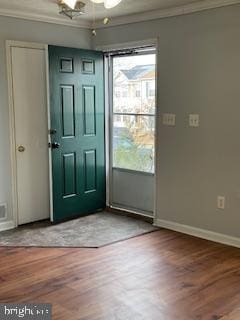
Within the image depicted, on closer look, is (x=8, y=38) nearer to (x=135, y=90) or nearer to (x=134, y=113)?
(x=135, y=90)

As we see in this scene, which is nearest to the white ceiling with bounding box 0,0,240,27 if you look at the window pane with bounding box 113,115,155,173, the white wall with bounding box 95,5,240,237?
the white wall with bounding box 95,5,240,237

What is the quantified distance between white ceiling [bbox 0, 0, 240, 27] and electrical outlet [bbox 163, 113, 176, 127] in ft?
3.53

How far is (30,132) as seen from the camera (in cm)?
479

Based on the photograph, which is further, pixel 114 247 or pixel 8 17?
pixel 8 17

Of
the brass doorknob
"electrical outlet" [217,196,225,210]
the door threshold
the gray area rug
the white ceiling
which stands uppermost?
the white ceiling

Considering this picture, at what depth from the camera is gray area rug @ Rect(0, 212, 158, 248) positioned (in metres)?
4.26

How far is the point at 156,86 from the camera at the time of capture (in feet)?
15.3

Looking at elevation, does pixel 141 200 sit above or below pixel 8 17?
below

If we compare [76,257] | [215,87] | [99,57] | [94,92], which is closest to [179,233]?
[76,257]

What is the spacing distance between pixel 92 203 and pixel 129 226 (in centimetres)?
73

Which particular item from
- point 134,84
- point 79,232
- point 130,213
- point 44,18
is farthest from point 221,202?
point 44,18

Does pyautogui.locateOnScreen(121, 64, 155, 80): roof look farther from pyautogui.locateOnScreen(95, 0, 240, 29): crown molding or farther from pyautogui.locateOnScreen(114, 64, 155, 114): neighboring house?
pyautogui.locateOnScreen(95, 0, 240, 29): crown molding

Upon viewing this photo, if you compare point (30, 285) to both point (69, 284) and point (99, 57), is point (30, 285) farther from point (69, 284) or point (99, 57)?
point (99, 57)

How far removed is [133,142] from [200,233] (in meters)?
1.43
